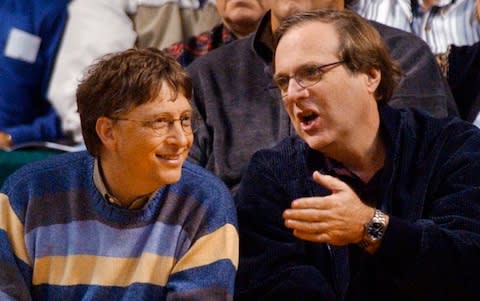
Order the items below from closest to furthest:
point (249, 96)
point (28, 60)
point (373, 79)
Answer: point (373, 79), point (249, 96), point (28, 60)

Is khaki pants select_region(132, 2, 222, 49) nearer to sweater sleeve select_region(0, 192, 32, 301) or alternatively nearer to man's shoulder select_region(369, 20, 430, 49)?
man's shoulder select_region(369, 20, 430, 49)

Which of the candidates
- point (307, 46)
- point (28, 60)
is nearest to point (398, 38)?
point (307, 46)

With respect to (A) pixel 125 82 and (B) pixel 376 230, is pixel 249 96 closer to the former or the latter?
(A) pixel 125 82

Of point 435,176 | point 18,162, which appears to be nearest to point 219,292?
point 435,176

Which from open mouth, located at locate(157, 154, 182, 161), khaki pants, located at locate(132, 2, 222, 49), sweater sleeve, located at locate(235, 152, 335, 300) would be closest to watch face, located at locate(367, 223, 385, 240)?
sweater sleeve, located at locate(235, 152, 335, 300)

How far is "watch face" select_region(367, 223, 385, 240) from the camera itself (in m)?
1.90

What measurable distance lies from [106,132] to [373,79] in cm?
53

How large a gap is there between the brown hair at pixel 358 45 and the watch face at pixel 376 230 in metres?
0.35

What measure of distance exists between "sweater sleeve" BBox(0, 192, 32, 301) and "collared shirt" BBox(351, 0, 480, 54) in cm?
122

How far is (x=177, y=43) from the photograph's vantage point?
296 centimetres

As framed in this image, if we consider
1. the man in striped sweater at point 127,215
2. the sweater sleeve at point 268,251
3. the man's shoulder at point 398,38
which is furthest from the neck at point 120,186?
the man's shoulder at point 398,38

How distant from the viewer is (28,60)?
9.74ft

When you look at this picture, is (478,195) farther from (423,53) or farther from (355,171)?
(423,53)

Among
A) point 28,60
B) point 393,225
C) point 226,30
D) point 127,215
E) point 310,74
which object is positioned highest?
point 310,74
